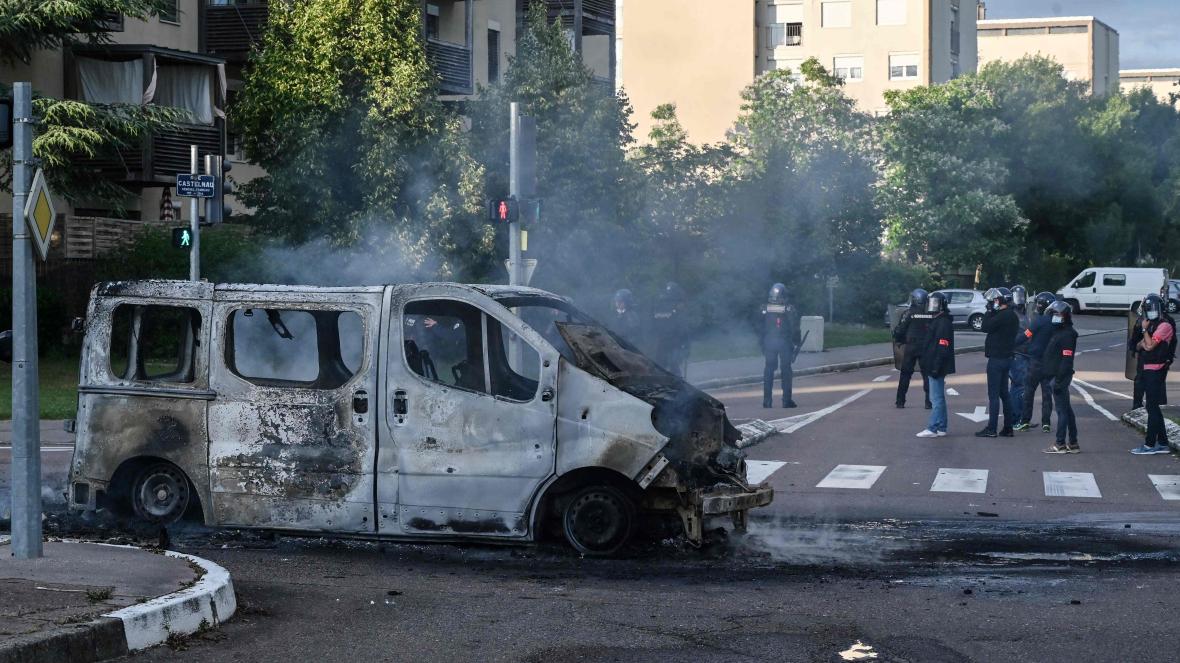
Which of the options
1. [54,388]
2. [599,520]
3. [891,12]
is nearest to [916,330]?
[599,520]

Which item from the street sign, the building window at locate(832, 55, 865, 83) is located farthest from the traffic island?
the building window at locate(832, 55, 865, 83)

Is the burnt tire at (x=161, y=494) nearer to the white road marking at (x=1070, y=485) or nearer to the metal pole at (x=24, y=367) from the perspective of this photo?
the metal pole at (x=24, y=367)

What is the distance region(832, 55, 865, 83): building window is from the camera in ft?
245

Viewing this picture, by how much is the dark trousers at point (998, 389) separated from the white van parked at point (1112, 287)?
4136 cm

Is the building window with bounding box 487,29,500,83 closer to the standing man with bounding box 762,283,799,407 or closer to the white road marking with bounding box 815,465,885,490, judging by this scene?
the standing man with bounding box 762,283,799,407

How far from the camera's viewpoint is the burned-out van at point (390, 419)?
926 cm

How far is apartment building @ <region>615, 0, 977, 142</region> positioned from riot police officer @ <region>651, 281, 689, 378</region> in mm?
55474

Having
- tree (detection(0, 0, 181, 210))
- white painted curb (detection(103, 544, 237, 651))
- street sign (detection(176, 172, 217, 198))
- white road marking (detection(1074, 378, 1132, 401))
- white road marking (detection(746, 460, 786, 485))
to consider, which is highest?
tree (detection(0, 0, 181, 210))

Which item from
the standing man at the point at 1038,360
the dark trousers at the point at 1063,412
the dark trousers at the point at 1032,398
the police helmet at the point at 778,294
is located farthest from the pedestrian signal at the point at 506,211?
the dark trousers at the point at 1063,412

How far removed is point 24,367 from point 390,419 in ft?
7.28

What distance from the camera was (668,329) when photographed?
1900 cm

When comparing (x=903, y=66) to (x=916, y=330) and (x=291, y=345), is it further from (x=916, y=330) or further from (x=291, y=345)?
(x=291, y=345)

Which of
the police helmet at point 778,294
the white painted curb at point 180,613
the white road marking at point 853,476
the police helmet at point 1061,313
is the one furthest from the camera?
the police helmet at point 778,294

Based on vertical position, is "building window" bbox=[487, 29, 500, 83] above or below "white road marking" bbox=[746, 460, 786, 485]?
above
